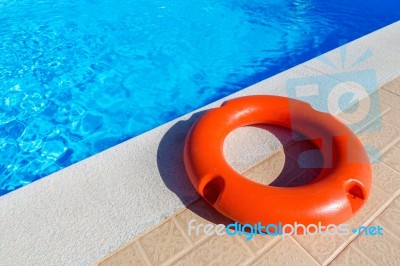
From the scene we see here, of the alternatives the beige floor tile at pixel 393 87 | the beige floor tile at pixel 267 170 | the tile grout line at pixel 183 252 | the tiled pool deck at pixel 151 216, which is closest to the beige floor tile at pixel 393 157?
the tiled pool deck at pixel 151 216

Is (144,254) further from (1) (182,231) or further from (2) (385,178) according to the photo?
(2) (385,178)

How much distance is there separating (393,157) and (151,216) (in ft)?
5.77

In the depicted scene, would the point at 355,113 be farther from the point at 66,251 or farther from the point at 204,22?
the point at 204,22

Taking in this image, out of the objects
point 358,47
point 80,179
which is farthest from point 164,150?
point 358,47

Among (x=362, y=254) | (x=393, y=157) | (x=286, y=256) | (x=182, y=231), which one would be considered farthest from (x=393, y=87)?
(x=182, y=231)

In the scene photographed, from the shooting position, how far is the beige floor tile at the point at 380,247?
5.37 ft

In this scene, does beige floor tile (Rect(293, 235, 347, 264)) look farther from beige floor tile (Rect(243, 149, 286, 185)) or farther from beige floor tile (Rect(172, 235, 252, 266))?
beige floor tile (Rect(243, 149, 286, 185))

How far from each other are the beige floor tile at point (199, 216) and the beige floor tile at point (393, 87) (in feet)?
7.10

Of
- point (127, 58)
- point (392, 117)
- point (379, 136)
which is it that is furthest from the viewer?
point (127, 58)

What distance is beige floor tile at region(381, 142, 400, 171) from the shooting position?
2.13 m

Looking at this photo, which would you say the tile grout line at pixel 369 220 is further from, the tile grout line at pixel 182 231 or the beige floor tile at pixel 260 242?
the tile grout line at pixel 182 231

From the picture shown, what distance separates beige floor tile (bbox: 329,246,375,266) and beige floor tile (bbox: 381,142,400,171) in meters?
0.80

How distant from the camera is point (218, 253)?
5.40ft

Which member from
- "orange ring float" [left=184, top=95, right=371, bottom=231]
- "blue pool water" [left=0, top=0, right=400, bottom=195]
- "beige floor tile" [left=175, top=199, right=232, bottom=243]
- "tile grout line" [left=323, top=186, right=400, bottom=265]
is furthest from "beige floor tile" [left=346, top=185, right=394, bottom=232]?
"blue pool water" [left=0, top=0, right=400, bottom=195]
